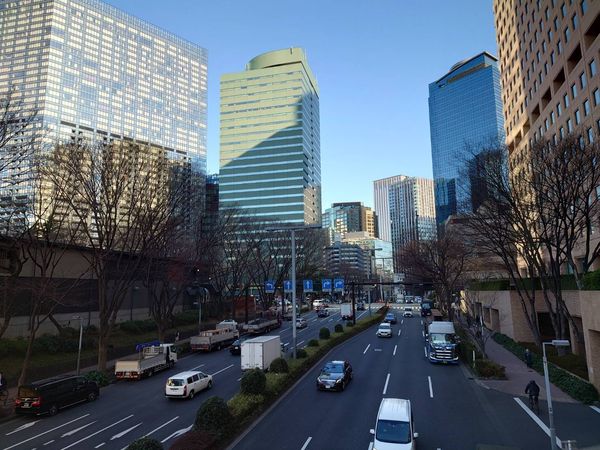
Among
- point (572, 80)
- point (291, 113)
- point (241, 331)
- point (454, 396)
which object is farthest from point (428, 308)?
point (291, 113)

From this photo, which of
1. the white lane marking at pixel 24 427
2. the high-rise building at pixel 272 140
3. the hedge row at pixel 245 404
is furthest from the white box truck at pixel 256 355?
the high-rise building at pixel 272 140

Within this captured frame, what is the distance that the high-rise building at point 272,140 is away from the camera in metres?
171

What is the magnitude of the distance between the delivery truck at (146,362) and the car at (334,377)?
14.2 meters

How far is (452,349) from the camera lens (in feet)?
115

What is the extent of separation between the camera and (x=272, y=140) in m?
177

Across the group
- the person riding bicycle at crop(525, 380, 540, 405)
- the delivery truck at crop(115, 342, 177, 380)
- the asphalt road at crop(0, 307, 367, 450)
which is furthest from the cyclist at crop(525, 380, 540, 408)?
the delivery truck at crop(115, 342, 177, 380)

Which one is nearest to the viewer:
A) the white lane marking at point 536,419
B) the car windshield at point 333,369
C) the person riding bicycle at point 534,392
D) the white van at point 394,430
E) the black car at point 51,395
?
the white van at point 394,430

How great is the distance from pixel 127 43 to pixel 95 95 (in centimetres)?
3437

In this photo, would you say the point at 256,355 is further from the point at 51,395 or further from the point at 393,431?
the point at 393,431

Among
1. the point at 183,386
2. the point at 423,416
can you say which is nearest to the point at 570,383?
the point at 423,416

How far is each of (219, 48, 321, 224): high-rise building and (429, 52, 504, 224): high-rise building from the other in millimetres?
55707

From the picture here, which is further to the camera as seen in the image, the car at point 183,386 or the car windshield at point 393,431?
the car at point 183,386

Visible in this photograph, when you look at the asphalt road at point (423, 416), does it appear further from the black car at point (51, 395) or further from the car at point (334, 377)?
the black car at point (51, 395)

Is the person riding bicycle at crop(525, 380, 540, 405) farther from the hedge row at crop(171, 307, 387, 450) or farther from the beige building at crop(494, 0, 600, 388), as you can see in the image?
the hedge row at crop(171, 307, 387, 450)
